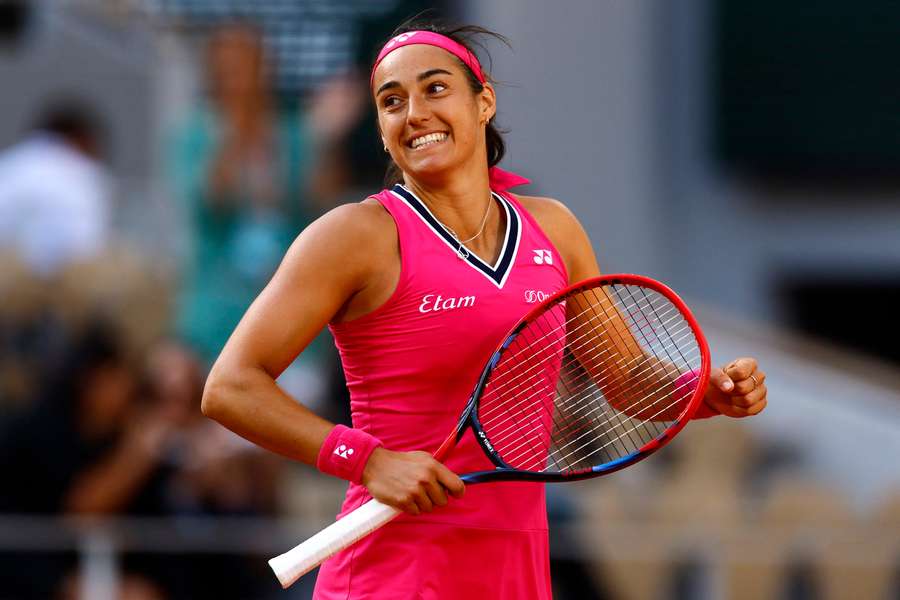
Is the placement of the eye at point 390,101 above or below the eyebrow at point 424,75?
below

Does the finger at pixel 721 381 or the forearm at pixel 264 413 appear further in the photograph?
the finger at pixel 721 381

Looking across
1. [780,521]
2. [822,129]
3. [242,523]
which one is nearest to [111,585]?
[242,523]

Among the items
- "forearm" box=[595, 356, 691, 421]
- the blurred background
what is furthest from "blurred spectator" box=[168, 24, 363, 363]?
"forearm" box=[595, 356, 691, 421]

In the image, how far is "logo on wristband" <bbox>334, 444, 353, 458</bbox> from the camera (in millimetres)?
2650

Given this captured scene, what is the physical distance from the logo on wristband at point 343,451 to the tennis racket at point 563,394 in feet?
0.34

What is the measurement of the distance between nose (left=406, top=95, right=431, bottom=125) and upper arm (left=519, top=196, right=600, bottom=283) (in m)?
0.33

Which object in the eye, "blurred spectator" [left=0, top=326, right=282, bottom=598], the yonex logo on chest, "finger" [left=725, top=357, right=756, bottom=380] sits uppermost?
the eye

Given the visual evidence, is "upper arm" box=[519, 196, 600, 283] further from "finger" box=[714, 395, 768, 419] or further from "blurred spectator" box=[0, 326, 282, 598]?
"blurred spectator" box=[0, 326, 282, 598]

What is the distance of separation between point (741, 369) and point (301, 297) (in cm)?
77

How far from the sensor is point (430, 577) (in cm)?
274

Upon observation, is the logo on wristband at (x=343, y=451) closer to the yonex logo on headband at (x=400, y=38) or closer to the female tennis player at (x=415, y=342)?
the female tennis player at (x=415, y=342)

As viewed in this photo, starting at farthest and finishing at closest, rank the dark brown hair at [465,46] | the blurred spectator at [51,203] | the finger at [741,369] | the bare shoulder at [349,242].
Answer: the blurred spectator at [51,203] → the dark brown hair at [465,46] → the finger at [741,369] → the bare shoulder at [349,242]

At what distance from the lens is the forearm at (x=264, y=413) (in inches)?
105

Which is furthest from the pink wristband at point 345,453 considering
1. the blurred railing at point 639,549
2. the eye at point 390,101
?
the blurred railing at point 639,549
